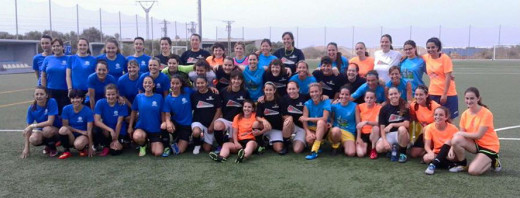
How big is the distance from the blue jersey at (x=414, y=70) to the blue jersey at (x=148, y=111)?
334 centimetres

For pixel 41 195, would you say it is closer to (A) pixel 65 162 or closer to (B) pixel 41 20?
(A) pixel 65 162

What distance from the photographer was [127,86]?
221 inches

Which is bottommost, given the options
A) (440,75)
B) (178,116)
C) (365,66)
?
(178,116)

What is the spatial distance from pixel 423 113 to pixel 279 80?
1959mm

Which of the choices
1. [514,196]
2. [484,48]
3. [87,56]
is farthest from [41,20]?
[484,48]

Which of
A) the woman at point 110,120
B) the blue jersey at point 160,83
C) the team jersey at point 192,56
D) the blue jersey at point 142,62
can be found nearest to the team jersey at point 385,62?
the team jersey at point 192,56

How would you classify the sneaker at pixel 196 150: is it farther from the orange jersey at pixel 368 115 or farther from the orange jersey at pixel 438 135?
the orange jersey at pixel 438 135

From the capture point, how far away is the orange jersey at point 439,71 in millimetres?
5371

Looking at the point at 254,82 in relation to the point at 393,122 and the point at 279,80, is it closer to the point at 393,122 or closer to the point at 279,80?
the point at 279,80

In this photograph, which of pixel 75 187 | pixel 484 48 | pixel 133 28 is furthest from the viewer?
pixel 484 48

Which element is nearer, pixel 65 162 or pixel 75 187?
pixel 75 187

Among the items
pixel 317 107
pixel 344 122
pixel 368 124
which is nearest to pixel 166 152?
pixel 317 107

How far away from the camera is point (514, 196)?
11.9 feet

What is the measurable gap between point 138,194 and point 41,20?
3379 cm
